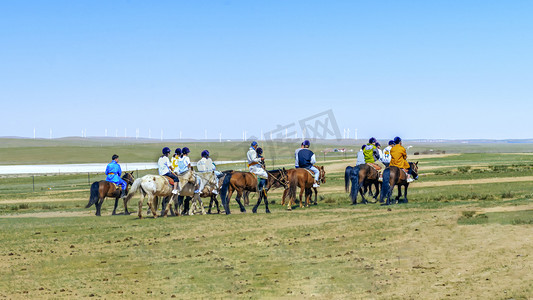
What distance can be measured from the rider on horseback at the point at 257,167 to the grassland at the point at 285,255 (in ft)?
5.16

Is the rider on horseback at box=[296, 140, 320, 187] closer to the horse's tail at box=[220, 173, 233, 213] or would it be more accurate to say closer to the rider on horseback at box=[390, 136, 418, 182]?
the rider on horseback at box=[390, 136, 418, 182]

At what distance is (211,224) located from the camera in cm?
2103

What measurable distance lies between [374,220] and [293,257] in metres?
5.53

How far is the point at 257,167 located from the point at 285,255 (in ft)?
33.5

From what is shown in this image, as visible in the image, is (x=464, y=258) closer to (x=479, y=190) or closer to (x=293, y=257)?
(x=293, y=257)

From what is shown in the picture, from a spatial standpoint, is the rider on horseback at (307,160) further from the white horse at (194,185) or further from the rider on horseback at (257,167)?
the white horse at (194,185)

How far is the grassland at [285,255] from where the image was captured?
11.9 metres

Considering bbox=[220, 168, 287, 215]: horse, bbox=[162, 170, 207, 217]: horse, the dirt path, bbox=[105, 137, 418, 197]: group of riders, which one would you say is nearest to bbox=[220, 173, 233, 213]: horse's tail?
bbox=[220, 168, 287, 215]: horse

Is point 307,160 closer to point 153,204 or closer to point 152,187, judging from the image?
point 153,204

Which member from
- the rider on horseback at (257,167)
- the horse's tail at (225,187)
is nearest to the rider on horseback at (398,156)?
the rider on horseback at (257,167)

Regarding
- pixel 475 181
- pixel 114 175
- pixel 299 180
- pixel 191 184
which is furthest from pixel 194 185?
pixel 475 181

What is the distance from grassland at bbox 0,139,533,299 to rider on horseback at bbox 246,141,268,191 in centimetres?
157

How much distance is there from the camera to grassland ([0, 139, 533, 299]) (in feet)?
39.1

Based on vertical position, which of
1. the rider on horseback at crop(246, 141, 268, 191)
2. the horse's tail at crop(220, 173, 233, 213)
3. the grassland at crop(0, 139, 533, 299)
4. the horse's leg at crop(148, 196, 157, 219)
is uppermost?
the rider on horseback at crop(246, 141, 268, 191)
